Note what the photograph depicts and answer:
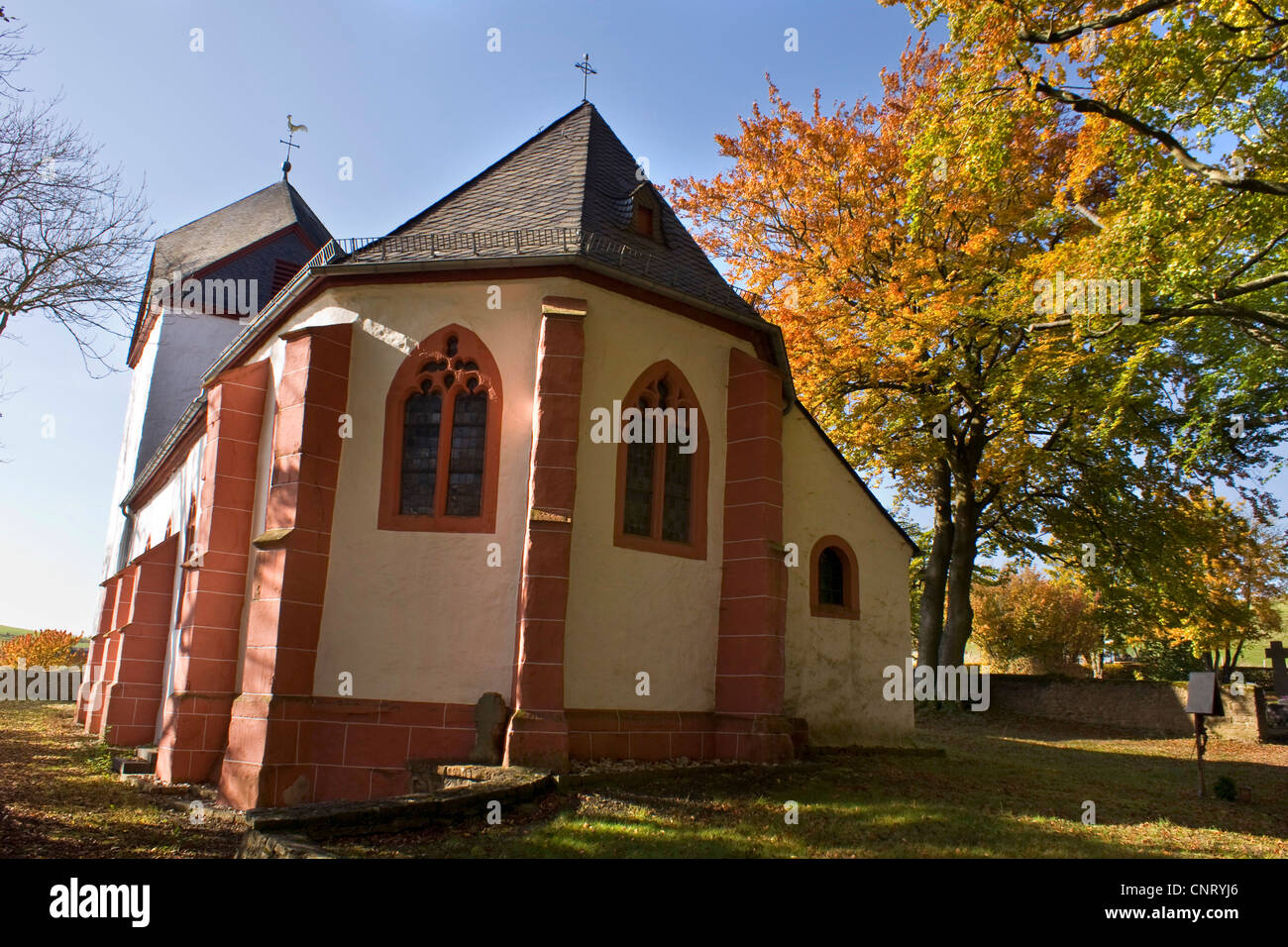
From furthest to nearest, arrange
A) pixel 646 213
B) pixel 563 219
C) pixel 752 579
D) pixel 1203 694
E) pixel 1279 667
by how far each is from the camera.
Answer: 1. pixel 1279 667
2. pixel 646 213
3. pixel 563 219
4. pixel 752 579
5. pixel 1203 694

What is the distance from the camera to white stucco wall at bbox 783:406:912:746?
44.4 ft

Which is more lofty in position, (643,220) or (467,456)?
(643,220)

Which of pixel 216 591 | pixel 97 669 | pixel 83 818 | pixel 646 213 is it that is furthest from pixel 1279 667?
pixel 97 669

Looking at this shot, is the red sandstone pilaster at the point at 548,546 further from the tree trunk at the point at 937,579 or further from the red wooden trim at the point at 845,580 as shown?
the tree trunk at the point at 937,579

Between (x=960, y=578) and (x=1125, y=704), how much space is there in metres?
5.41

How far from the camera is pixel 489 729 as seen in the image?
31.4 ft

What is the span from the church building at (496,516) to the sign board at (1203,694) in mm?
4698

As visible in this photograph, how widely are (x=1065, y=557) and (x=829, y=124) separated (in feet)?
41.0

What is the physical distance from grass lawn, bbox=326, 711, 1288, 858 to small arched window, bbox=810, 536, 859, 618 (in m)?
2.38

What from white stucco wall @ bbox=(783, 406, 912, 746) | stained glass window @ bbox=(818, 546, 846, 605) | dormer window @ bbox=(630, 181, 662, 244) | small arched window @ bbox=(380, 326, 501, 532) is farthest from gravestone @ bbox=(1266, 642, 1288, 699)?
small arched window @ bbox=(380, 326, 501, 532)

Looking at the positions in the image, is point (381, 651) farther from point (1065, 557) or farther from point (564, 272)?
point (1065, 557)

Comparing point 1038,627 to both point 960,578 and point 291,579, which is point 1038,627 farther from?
point 291,579

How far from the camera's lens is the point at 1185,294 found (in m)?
11.8

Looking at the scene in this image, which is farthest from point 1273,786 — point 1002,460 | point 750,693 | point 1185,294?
point 1002,460
